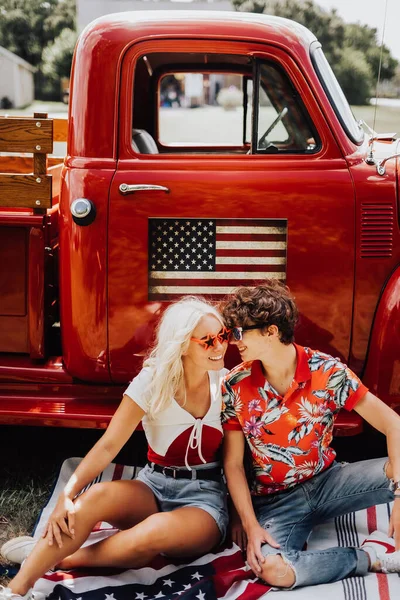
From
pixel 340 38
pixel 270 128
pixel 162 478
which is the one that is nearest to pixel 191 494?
pixel 162 478

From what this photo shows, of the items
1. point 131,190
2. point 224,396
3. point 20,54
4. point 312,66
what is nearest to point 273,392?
point 224,396

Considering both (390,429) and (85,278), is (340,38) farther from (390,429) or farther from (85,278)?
(390,429)

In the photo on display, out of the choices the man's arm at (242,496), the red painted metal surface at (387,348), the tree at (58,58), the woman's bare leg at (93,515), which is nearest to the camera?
the woman's bare leg at (93,515)

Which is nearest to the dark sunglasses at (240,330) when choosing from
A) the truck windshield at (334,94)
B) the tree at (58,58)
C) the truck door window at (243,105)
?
the truck door window at (243,105)

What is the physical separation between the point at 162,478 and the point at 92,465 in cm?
30

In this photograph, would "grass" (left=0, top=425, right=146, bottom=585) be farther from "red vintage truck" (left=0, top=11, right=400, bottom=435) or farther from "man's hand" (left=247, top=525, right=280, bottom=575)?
"man's hand" (left=247, top=525, right=280, bottom=575)

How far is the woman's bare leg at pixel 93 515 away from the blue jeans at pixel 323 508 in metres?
0.44

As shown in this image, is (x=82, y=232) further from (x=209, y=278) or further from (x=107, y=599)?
(x=107, y=599)

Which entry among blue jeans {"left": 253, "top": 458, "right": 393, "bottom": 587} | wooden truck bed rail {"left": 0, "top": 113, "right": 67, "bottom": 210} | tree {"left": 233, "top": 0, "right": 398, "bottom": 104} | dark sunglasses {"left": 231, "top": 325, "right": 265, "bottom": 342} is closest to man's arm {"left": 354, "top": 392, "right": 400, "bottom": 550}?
blue jeans {"left": 253, "top": 458, "right": 393, "bottom": 587}

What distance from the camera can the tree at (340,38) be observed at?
24969 millimetres

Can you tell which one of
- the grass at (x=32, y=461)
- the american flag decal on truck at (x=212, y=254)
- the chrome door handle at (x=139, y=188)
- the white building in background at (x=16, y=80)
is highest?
the white building in background at (x=16, y=80)

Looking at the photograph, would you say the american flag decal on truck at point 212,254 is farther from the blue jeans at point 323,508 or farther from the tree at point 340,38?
the tree at point 340,38

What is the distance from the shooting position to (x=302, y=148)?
304cm

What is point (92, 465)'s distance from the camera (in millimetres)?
2445
